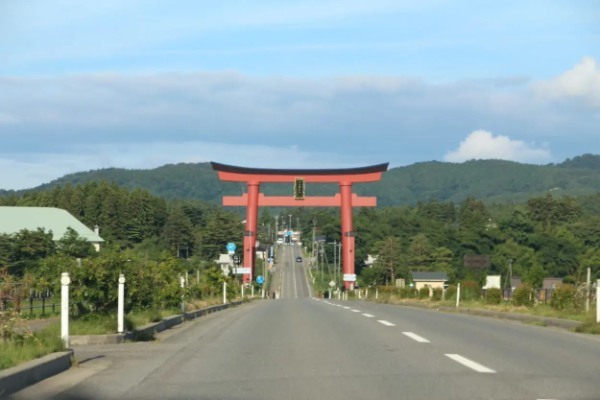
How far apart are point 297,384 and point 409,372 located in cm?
166

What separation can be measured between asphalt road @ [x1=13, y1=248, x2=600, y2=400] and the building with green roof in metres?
81.4

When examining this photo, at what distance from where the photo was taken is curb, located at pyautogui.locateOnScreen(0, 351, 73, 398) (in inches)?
351

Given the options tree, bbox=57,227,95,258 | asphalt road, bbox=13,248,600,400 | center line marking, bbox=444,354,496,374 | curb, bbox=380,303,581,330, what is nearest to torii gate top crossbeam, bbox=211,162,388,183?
tree, bbox=57,227,95,258

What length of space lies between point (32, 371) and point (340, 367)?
379cm

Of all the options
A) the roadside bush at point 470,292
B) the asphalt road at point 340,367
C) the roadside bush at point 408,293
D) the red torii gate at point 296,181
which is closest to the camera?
the asphalt road at point 340,367

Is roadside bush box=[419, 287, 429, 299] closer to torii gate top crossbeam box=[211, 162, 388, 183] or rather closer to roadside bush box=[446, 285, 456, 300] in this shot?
roadside bush box=[446, 285, 456, 300]

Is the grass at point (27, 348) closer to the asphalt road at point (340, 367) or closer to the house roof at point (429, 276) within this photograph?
the asphalt road at point (340, 367)

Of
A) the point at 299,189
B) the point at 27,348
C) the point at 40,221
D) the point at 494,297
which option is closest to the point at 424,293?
the point at 494,297

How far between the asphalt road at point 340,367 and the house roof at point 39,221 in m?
81.4

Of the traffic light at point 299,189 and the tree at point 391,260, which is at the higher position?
the traffic light at point 299,189

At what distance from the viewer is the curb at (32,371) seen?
8.92 m

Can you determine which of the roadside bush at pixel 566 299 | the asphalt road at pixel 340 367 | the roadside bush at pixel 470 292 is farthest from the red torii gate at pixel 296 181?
the asphalt road at pixel 340 367

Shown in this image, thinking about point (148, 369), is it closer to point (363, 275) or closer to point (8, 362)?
point (8, 362)

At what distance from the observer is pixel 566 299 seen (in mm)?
25391
